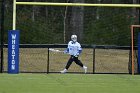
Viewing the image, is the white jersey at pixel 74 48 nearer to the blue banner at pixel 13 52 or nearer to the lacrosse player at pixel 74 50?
the lacrosse player at pixel 74 50

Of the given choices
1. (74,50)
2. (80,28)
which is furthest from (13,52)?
(80,28)

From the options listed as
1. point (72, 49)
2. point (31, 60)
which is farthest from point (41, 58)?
point (72, 49)

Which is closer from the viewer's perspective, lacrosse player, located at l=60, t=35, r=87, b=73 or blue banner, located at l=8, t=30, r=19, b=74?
blue banner, located at l=8, t=30, r=19, b=74

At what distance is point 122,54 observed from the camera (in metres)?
23.0

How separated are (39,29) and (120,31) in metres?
3.88
